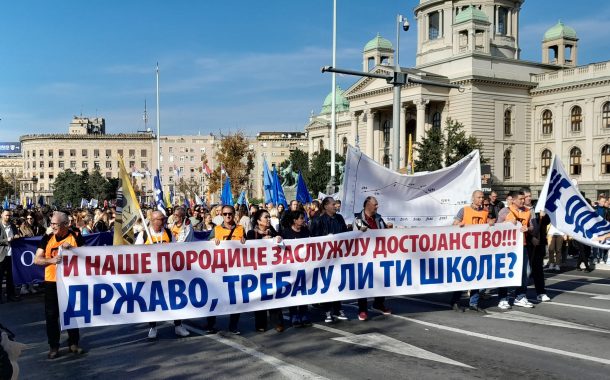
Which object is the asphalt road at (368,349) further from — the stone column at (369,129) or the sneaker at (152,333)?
the stone column at (369,129)

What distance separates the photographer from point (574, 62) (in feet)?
260

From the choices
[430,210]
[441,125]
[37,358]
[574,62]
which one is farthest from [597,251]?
[574,62]

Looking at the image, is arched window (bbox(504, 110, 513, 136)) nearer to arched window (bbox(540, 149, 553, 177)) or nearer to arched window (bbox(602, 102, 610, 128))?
arched window (bbox(540, 149, 553, 177))

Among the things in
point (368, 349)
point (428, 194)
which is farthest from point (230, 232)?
point (428, 194)

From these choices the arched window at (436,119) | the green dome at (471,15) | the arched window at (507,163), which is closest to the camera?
the arched window at (507,163)

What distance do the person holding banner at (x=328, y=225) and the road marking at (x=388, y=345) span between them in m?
0.62

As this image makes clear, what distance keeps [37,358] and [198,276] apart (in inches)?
83.1

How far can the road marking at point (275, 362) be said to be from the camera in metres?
6.59

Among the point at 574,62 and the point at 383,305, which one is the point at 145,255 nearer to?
the point at 383,305

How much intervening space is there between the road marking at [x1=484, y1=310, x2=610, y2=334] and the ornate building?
5541 centimetres

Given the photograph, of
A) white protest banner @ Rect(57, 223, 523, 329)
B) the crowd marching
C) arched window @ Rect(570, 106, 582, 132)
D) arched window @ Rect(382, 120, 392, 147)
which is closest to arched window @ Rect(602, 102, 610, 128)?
arched window @ Rect(570, 106, 582, 132)

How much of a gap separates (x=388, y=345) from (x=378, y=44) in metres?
81.1

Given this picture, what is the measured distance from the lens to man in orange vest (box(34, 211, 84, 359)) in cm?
773

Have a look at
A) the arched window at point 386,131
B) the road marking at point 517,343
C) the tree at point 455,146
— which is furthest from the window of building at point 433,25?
the road marking at point 517,343
